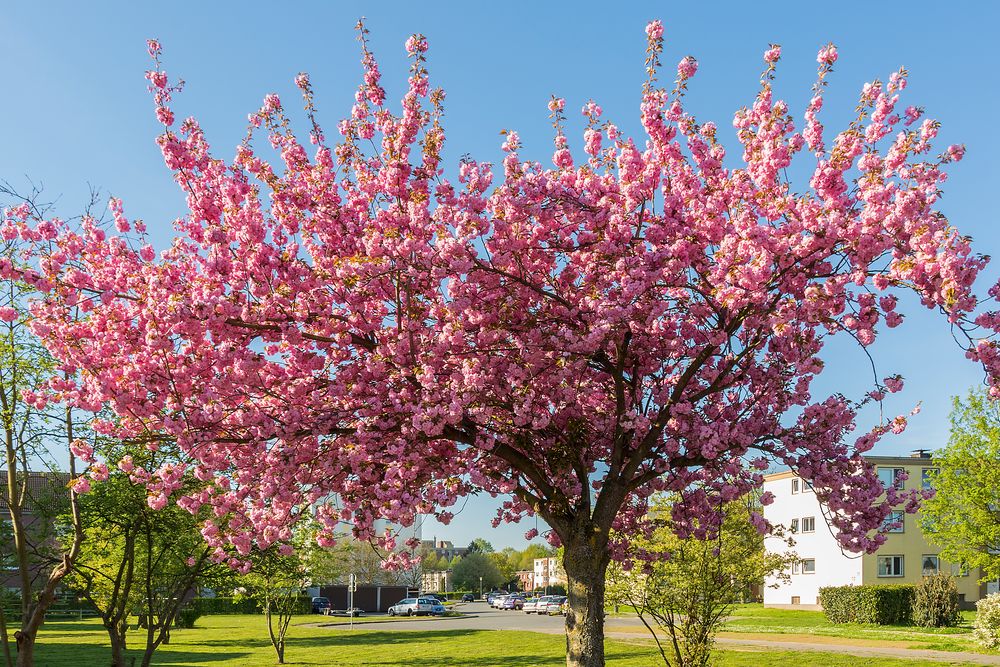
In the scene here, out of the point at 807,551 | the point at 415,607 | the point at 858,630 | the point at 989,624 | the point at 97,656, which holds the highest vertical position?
the point at 989,624

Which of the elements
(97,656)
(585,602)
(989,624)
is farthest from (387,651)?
(585,602)

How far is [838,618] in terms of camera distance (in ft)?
146

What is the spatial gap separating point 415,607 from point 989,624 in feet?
148

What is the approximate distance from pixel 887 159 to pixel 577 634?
741 cm

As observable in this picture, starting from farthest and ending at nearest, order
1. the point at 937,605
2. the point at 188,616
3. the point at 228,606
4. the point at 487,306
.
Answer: the point at 228,606, the point at 188,616, the point at 937,605, the point at 487,306

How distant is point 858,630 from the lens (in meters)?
36.7

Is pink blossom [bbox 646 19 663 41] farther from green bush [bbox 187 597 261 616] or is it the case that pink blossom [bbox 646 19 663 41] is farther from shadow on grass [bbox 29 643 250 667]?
green bush [bbox 187 597 261 616]

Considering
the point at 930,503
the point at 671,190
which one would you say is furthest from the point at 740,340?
the point at 930,503

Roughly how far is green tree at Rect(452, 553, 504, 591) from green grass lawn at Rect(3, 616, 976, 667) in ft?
230

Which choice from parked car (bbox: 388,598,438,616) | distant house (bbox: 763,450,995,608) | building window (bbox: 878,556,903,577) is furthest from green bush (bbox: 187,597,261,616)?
building window (bbox: 878,556,903,577)

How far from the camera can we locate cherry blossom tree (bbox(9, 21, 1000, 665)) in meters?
9.85

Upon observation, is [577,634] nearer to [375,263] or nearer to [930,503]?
[375,263]

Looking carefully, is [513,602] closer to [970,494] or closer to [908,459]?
[908,459]

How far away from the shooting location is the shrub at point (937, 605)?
131ft
